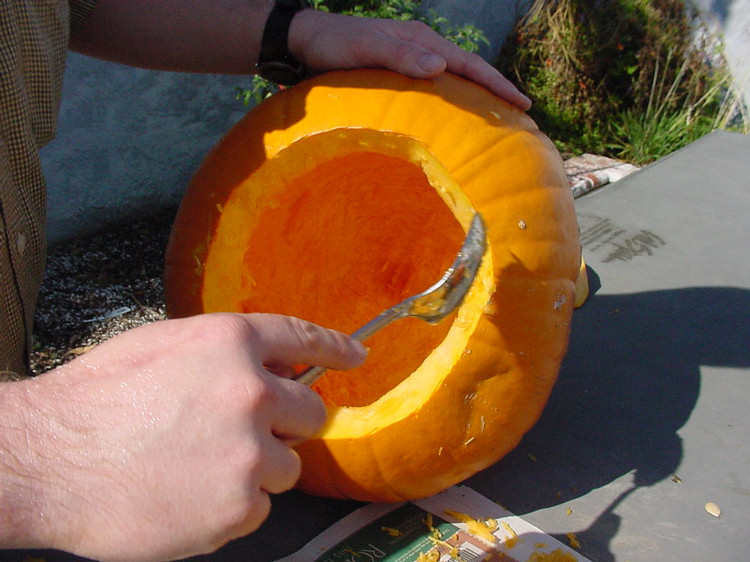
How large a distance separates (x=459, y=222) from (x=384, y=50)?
0.90ft

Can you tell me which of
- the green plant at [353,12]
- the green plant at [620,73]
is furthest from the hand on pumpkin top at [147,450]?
the green plant at [620,73]

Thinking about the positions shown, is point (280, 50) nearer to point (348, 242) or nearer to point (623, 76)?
point (348, 242)

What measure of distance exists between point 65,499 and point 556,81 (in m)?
3.76

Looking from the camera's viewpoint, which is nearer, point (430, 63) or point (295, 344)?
point (295, 344)

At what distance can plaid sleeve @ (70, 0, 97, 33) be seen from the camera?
3.45 feet

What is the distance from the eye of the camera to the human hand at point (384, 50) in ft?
3.13

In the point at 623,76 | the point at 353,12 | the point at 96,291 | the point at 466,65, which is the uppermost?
the point at 466,65

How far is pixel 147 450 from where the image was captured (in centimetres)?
48

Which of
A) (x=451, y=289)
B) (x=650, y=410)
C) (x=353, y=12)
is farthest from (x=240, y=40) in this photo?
(x=353, y=12)

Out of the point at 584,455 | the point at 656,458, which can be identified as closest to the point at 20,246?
the point at 584,455

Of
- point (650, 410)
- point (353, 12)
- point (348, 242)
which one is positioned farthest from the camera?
point (353, 12)

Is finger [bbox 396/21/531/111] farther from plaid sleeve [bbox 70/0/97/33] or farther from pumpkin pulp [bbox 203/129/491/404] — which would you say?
plaid sleeve [bbox 70/0/97/33]

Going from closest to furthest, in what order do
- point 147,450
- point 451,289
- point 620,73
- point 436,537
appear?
1. point 147,450
2. point 451,289
3. point 436,537
4. point 620,73

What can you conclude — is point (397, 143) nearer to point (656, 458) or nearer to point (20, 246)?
point (20, 246)
